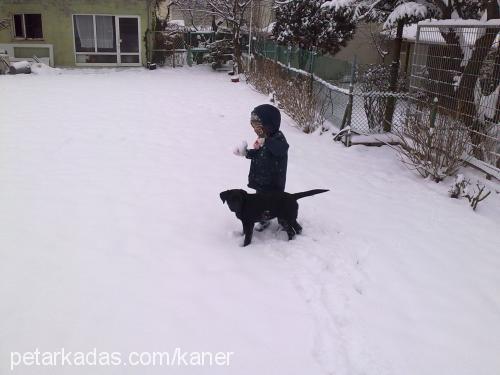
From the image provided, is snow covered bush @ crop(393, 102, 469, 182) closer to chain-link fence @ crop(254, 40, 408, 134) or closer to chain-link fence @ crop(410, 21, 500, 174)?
chain-link fence @ crop(410, 21, 500, 174)

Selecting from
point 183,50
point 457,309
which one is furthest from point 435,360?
point 183,50

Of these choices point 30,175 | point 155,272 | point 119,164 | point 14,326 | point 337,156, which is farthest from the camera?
point 337,156

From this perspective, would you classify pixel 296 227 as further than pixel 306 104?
No

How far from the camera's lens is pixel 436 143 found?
20.2 feet

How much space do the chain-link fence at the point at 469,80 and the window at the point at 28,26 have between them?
16.7 metres

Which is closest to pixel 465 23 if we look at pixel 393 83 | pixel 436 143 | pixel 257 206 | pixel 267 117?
pixel 436 143

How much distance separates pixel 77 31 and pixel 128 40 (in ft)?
6.91

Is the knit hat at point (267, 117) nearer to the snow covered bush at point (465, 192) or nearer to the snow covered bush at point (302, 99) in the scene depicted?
the snow covered bush at point (465, 192)

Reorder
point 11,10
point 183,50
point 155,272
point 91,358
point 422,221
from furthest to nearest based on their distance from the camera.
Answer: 1. point 183,50
2. point 11,10
3. point 422,221
4. point 155,272
5. point 91,358

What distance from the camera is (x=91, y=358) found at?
271 centimetres

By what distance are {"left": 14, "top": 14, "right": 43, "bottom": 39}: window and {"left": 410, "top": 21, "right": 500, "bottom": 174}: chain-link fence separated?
1675 centimetres

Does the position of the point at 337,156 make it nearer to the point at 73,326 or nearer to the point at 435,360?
the point at 435,360

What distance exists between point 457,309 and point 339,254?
1.08 metres

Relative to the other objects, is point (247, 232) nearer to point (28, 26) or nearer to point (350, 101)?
point (350, 101)
